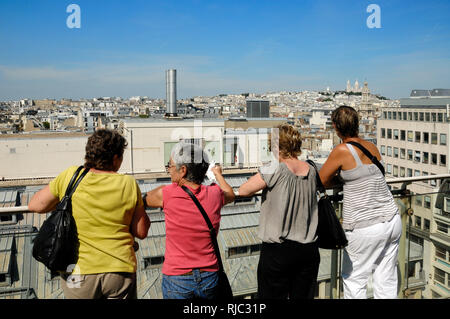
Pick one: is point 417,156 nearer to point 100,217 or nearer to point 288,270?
point 288,270

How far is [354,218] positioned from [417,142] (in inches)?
1923

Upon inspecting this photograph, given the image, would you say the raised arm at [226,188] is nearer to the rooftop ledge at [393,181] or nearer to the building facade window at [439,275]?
the rooftop ledge at [393,181]

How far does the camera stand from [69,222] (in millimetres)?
2166

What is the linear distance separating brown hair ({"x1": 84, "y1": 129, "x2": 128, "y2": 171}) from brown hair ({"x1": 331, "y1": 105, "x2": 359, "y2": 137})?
129 centimetres


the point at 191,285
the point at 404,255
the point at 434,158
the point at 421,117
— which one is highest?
the point at 421,117

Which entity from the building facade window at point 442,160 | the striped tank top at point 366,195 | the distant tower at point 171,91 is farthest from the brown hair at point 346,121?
the building facade window at point 442,160

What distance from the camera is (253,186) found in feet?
8.26

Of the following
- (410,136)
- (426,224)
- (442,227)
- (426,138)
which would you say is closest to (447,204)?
(442,227)

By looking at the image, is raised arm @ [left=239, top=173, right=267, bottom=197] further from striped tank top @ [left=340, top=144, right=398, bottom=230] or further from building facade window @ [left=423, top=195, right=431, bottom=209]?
building facade window @ [left=423, top=195, right=431, bottom=209]

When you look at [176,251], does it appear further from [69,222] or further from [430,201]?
[430,201]

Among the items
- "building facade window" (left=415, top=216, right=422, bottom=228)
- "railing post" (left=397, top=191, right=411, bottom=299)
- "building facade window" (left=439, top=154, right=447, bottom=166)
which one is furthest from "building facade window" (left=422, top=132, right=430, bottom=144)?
"railing post" (left=397, top=191, right=411, bottom=299)

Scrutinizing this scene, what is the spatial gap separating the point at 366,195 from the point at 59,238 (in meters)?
1.75

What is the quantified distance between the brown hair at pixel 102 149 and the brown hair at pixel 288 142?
0.91 meters

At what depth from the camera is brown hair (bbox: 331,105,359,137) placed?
263cm
